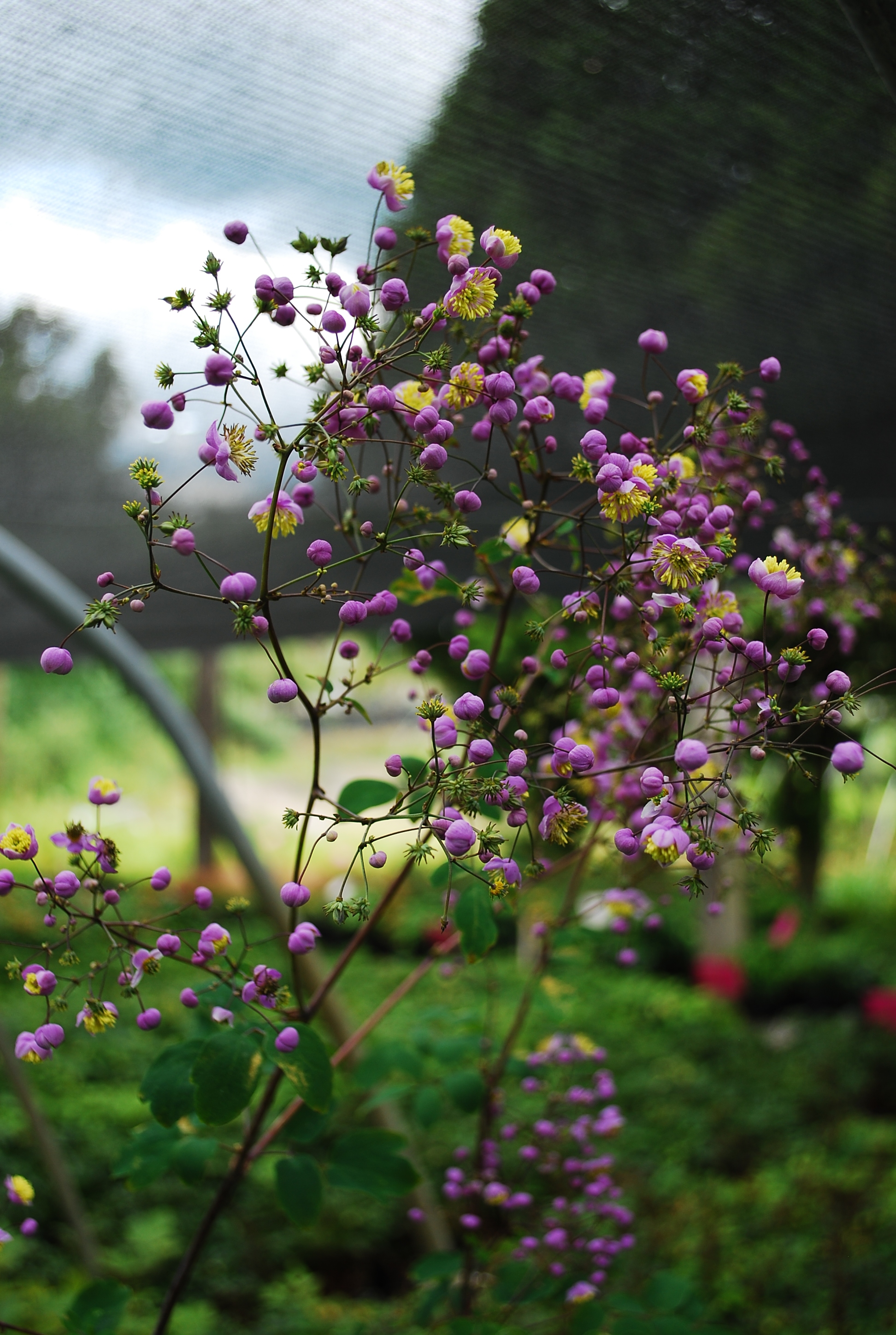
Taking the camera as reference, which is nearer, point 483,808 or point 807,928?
point 483,808

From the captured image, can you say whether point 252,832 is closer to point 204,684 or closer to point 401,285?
point 204,684

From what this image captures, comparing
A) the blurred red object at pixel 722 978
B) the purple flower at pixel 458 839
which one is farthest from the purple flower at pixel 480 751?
the blurred red object at pixel 722 978

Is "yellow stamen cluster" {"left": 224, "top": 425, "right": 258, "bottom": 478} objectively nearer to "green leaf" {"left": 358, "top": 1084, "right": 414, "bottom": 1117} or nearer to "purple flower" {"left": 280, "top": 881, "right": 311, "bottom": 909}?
"purple flower" {"left": 280, "top": 881, "right": 311, "bottom": 909}

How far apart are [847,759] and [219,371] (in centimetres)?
46

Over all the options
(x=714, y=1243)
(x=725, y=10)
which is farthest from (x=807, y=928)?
(x=725, y=10)

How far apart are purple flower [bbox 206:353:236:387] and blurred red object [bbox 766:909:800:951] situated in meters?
6.61

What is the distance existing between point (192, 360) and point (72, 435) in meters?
0.38

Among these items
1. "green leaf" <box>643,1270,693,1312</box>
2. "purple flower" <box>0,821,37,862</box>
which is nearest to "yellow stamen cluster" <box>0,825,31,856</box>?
"purple flower" <box>0,821,37,862</box>

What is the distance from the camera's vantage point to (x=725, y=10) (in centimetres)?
102

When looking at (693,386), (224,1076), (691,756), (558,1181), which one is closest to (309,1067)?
(224,1076)

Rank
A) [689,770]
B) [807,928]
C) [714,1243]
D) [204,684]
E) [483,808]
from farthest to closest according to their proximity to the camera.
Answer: [204,684], [807,928], [714,1243], [483,808], [689,770]

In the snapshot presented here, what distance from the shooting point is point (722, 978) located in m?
5.66

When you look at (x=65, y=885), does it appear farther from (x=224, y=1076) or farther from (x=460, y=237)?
(x=460, y=237)

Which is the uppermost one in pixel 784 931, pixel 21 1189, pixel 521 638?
pixel 521 638
